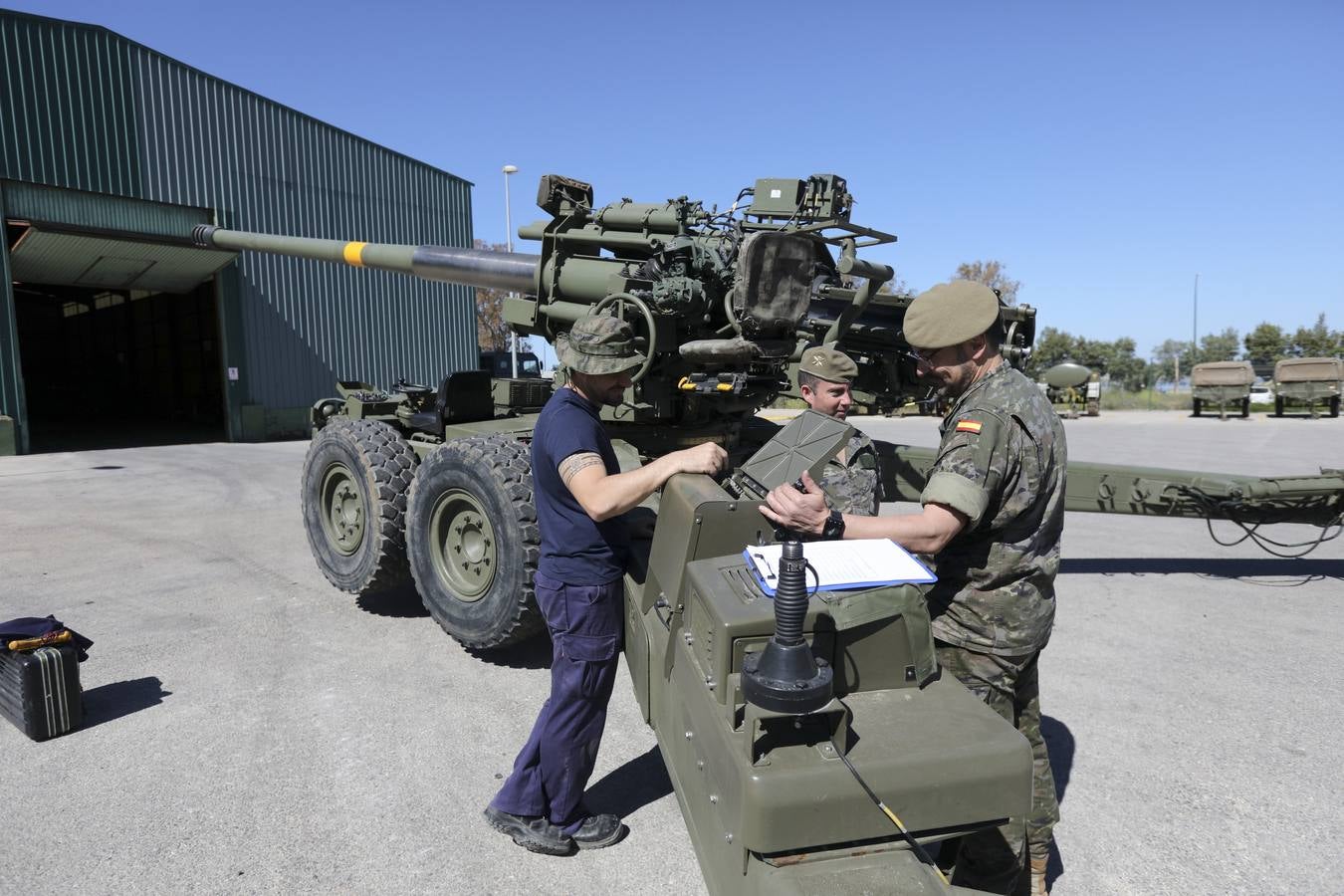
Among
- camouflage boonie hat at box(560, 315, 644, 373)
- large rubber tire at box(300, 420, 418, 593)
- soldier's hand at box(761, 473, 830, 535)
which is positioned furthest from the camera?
large rubber tire at box(300, 420, 418, 593)

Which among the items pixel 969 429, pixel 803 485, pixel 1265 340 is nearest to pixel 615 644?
pixel 803 485

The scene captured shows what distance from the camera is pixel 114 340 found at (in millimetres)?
27344

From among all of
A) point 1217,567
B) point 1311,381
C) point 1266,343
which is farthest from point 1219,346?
point 1217,567

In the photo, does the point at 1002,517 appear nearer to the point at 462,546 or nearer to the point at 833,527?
the point at 833,527

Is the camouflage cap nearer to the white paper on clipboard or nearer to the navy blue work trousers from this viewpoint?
the white paper on clipboard

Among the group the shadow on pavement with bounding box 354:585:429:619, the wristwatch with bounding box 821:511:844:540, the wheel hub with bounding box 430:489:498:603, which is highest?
the wristwatch with bounding box 821:511:844:540

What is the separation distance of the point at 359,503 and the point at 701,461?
11.9 feet

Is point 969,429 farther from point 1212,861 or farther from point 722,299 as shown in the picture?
point 722,299

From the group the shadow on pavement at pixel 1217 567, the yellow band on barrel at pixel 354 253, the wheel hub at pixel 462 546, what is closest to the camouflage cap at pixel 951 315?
the wheel hub at pixel 462 546

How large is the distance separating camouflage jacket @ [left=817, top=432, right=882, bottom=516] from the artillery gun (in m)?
0.37

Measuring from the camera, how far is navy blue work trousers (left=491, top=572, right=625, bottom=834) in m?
2.82

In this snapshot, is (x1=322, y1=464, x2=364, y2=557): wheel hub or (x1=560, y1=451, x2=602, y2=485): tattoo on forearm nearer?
(x1=560, y1=451, x2=602, y2=485): tattoo on forearm

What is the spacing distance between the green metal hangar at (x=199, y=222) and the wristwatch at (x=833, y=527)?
56.7 feet

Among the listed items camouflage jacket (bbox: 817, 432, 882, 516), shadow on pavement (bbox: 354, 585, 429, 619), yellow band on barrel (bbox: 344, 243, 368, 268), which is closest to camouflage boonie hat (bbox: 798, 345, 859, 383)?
camouflage jacket (bbox: 817, 432, 882, 516)
